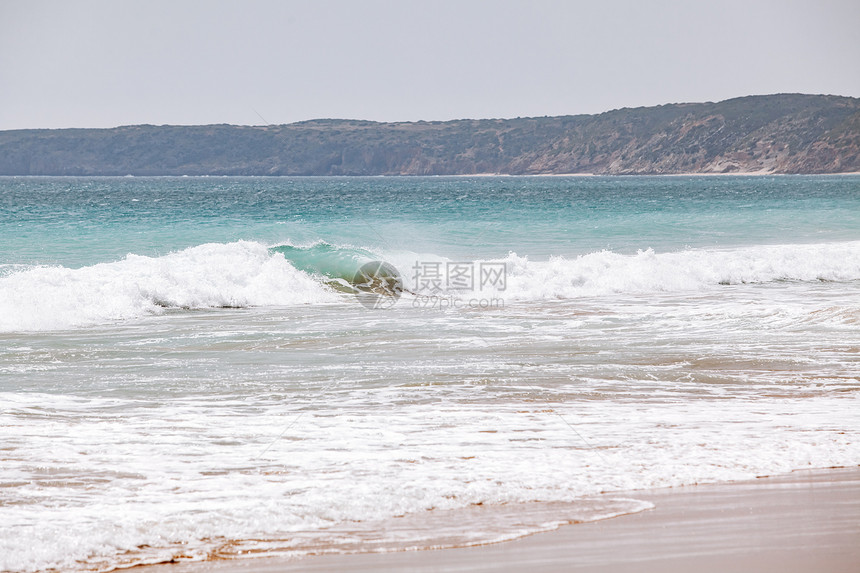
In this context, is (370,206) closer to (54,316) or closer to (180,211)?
(180,211)

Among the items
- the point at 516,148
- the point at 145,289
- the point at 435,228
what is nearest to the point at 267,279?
the point at 145,289

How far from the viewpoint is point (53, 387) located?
8648 millimetres

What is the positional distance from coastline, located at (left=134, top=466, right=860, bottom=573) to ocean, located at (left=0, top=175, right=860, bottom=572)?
6.8 inches

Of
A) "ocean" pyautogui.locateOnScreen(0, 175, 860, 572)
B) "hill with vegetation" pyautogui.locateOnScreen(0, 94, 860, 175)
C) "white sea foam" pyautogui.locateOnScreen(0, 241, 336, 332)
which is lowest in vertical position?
"ocean" pyautogui.locateOnScreen(0, 175, 860, 572)

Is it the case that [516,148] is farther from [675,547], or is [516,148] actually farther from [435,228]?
[675,547]

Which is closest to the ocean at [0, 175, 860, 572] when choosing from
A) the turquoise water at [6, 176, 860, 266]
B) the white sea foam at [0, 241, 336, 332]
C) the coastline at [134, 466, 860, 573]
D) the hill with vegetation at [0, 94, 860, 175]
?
the white sea foam at [0, 241, 336, 332]

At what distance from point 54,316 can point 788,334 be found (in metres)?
10.1

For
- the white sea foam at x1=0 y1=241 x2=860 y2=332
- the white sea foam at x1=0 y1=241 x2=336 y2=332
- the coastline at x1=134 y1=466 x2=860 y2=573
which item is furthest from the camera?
the white sea foam at x1=0 y1=241 x2=860 y2=332

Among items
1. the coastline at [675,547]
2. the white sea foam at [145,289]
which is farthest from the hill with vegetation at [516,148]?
the coastline at [675,547]

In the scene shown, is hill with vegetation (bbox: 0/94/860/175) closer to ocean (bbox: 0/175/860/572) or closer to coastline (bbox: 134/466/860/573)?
ocean (bbox: 0/175/860/572)

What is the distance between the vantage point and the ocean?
4.99m

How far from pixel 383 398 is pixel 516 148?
7626 inches

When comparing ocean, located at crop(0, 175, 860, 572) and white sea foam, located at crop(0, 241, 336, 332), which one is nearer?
ocean, located at crop(0, 175, 860, 572)

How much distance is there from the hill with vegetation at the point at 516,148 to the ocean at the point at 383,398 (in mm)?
155715
